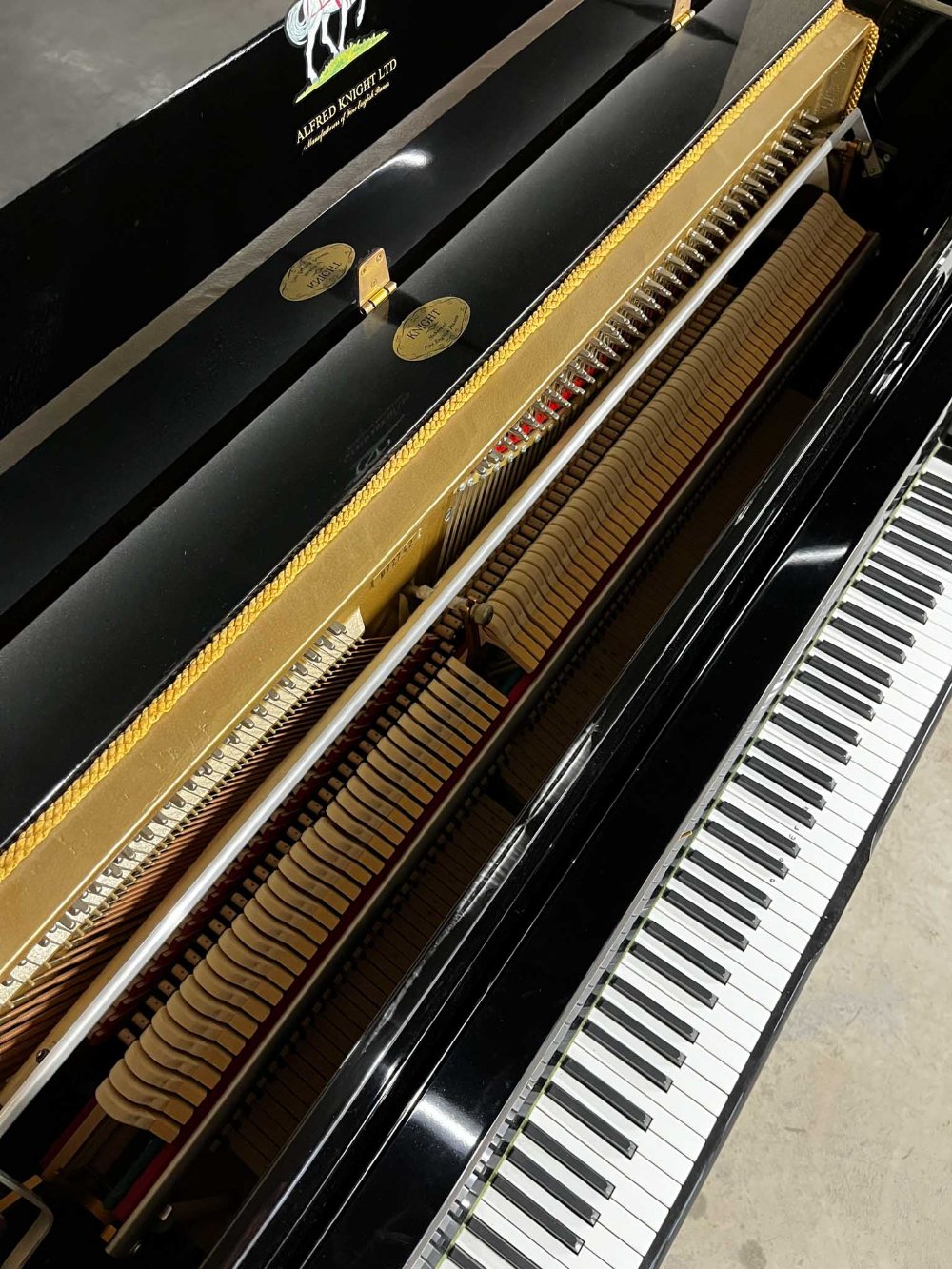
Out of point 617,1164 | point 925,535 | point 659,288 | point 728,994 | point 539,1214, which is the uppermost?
point 925,535

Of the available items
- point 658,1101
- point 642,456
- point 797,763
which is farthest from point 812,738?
point 658,1101

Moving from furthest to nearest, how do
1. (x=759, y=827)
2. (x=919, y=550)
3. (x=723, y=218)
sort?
(x=919, y=550) < (x=723, y=218) < (x=759, y=827)

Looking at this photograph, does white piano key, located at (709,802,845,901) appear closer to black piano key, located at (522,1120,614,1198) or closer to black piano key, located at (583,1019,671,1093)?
black piano key, located at (583,1019,671,1093)

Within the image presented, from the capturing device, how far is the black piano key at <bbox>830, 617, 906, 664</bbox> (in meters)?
2.15

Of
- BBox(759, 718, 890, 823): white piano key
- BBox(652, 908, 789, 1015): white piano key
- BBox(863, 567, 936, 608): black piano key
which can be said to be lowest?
BBox(652, 908, 789, 1015): white piano key

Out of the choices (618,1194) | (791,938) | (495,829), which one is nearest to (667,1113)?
(618,1194)

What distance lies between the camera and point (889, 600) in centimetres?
222

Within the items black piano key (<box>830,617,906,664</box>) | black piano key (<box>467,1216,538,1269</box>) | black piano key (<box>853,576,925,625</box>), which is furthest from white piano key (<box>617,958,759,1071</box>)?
black piano key (<box>853,576,925,625</box>)

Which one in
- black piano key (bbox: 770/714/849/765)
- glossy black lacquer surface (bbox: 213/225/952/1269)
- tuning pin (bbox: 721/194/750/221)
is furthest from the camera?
tuning pin (bbox: 721/194/750/221)

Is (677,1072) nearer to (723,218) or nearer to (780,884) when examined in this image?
(780,884)

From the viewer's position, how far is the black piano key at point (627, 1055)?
1702 millimetres

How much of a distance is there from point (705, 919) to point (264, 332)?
123 cm

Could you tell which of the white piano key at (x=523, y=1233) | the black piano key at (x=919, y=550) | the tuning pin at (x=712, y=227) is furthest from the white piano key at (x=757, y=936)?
the tuning pin at (x=712, y=227)

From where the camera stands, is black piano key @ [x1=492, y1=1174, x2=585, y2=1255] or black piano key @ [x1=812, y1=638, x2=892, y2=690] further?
black piano key @ [x1=812, y1=638, x2=892, y2=690]
